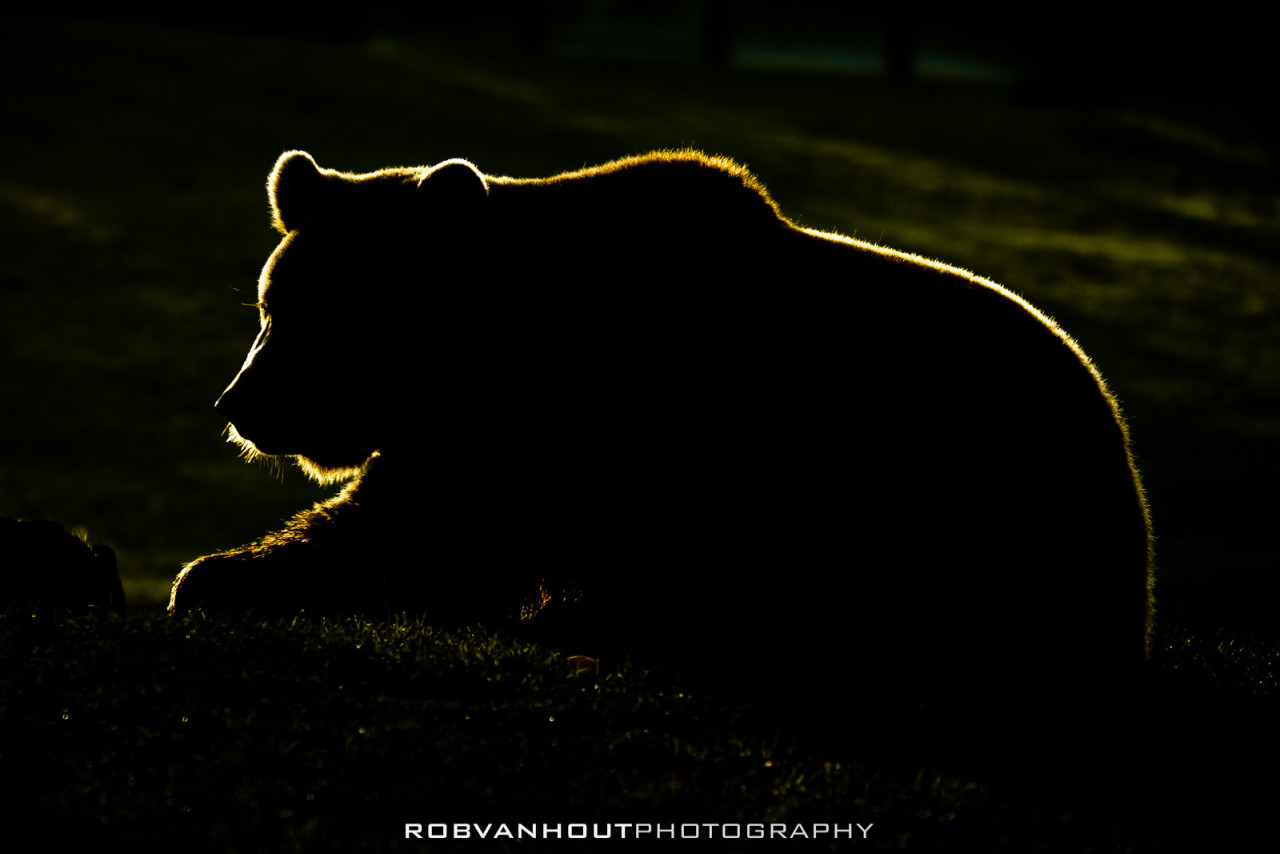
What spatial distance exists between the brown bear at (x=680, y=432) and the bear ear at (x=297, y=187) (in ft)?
0.05

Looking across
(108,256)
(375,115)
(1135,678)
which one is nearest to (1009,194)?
(375,115)

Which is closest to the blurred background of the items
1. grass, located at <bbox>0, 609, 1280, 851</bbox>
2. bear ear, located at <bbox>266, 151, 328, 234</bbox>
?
bear ear, located at <bbox>266, 151, 328, 234</bbox>

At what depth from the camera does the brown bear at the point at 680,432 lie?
177 inches

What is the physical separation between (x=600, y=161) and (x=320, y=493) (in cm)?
1179

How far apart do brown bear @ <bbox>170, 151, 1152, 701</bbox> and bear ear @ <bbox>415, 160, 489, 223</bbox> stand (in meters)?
0.01

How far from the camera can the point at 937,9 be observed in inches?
1718

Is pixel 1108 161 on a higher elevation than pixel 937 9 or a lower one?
lower

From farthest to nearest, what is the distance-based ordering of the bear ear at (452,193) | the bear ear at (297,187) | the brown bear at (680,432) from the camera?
1. the bear ear at (297,187)
2. the bear ear at (452,193)
3. the brown bear at (680,432)

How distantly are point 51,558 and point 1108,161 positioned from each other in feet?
80.9

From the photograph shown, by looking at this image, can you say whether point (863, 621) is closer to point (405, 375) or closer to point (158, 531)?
point (405, 375)

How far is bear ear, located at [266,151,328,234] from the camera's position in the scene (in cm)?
537

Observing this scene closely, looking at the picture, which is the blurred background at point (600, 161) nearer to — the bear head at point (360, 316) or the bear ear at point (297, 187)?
the bear head at point (360, 316)

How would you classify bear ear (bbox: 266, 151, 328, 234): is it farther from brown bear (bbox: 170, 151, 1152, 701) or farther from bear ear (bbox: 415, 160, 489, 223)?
bear ear (bbox: 415, 160, 489, 223)

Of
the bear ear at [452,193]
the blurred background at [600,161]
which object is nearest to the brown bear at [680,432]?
the bear ear at [452,193]
